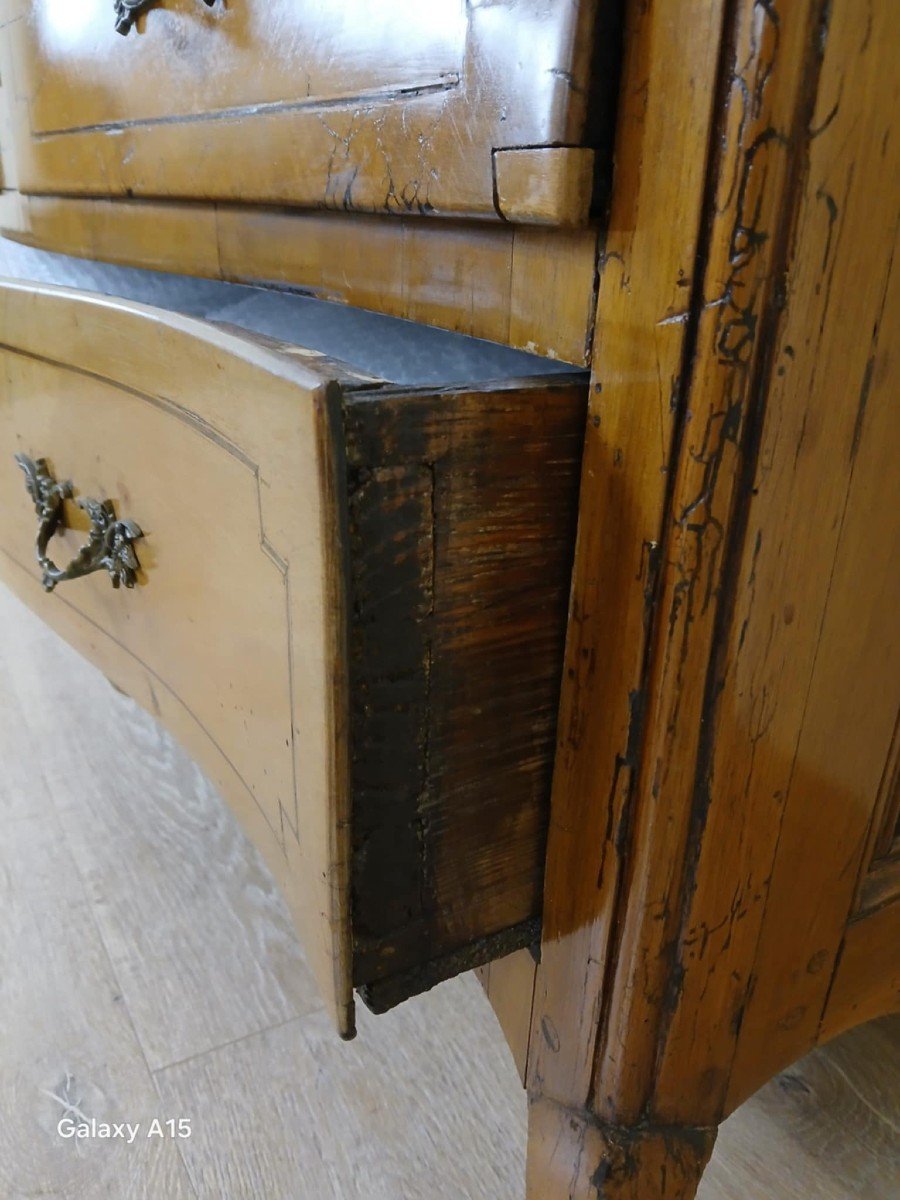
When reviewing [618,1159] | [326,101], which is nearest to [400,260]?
[326,101]

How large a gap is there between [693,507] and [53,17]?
1.73 ft

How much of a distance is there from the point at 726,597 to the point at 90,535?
1.21ft

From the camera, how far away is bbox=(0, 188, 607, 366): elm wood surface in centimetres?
34

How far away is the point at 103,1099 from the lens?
0.63 meters

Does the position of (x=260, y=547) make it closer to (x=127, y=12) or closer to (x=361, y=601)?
(x=361, y=601)

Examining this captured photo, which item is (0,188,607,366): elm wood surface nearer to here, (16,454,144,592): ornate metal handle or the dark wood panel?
the dark wood panel

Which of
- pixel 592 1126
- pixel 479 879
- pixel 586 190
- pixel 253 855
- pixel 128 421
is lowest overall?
pixel 253 855

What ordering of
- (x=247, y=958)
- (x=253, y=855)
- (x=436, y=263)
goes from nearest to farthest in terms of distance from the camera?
(x=436, y=263)
(x=247, y=958)
(x=253, y=855)

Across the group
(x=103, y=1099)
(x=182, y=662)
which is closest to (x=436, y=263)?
(x=182, y=662)

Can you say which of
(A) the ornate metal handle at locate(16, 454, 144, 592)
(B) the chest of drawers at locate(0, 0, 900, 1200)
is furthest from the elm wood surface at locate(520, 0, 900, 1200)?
(A) the ornate metal handle at locate(16, 454, 144, 592)

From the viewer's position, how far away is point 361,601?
0.31 meters

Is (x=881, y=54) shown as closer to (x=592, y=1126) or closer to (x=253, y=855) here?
(x=592, y=1126)

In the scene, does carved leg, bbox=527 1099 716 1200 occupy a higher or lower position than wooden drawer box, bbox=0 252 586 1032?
lower

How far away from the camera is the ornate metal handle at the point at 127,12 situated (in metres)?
0.48
